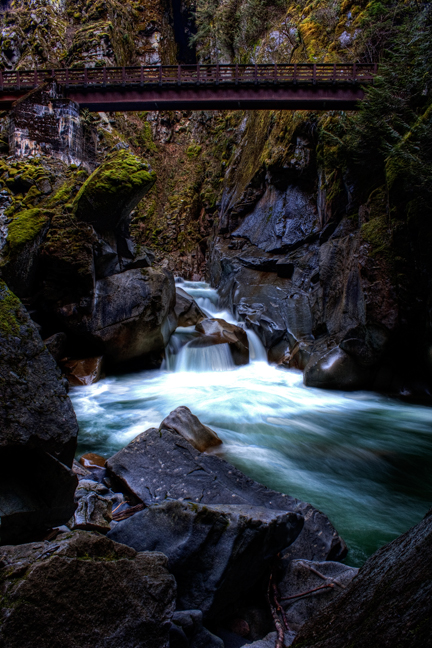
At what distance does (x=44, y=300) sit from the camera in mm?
9078

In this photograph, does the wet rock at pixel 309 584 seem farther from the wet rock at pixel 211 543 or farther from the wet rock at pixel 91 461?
the wet rock at pixel 91 461

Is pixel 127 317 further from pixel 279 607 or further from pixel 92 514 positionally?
pixel 279 607

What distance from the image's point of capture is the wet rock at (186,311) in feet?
43.2

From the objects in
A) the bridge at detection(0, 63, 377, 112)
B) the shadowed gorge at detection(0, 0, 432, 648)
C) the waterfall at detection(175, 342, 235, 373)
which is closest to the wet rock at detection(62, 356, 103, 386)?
the shadowed gorge at detection(0, 0, 432, 648)

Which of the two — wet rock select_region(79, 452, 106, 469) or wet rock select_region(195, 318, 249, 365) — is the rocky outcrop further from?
wet rock select_region(79, 452, 106, 469)

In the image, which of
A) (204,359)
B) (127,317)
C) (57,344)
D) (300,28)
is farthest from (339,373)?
(300,28)

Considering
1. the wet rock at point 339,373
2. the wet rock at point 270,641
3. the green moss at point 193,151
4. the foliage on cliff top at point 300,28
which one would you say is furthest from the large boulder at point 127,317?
the green moss at point 193,151

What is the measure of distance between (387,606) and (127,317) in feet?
30.2

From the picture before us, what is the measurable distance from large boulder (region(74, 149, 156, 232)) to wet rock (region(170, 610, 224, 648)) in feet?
30.6

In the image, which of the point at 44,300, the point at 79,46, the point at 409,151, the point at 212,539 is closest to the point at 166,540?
the point at 212,539

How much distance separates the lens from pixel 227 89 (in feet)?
51.5

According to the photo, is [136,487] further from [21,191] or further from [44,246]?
[21,191]

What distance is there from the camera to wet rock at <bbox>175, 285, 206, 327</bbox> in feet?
43.2

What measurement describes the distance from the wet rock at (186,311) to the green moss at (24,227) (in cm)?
580
